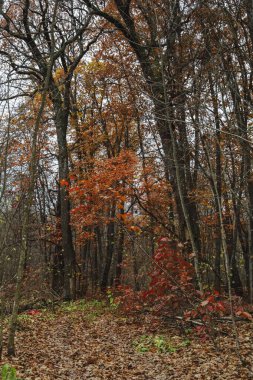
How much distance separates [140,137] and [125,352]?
35.9 ft

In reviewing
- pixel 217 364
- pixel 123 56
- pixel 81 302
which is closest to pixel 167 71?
pixel 123 56

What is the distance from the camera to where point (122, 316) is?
36.2 ft

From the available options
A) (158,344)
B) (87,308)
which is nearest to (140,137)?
(87,308)

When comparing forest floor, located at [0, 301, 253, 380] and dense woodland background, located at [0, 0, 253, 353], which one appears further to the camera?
dense woodland background, located at [0, 0, 253, 353]

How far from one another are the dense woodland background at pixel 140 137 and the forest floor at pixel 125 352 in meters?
0.79

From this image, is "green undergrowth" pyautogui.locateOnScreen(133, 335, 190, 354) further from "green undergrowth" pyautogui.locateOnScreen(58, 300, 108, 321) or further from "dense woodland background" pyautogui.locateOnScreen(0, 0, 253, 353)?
"green undergrowth" pyautogui.locateOnScreen(58, 300, 108, 321)

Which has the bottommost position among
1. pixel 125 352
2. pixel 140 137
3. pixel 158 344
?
pixel 125 352

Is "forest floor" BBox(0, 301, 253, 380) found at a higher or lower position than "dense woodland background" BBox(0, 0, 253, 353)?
lower

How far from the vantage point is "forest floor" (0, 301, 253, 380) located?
607 centimetres

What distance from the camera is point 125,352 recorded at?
747 cm

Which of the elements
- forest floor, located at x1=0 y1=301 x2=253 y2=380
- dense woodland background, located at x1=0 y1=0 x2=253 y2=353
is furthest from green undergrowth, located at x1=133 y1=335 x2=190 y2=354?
dense woodland background, located at x1=0 y1=0 x2=253 y2=353

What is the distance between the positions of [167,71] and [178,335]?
22.7ft

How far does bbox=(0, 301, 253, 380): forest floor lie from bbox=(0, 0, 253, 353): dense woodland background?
0.79 metres

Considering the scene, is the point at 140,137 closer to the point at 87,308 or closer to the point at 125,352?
the point at 87,308
